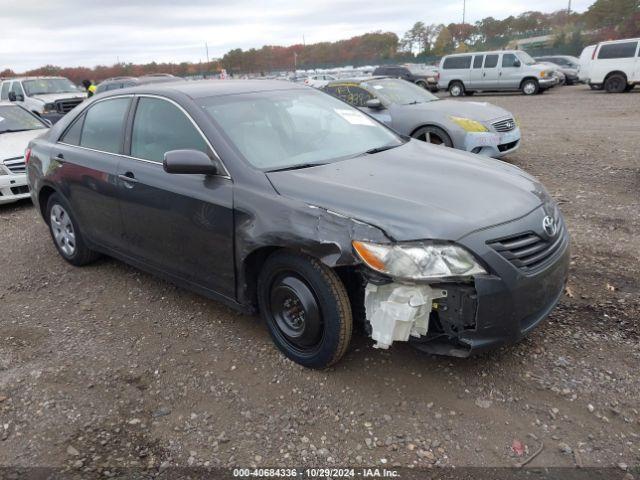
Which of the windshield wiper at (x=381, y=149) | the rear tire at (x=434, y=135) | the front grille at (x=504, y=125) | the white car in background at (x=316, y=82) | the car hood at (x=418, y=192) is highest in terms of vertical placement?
the white car in background at (x=316, y=82)

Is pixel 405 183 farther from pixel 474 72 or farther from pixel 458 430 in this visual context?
pixel 474 72

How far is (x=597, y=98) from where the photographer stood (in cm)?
1847

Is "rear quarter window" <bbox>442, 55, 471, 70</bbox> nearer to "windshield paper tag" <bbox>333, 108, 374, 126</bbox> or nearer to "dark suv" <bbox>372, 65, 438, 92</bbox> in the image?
"dark suv" <bbox>372, 65, 438, 92</bbox>

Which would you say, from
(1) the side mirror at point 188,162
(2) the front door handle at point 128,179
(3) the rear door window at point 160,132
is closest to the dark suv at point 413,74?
(3) the rear door window at point 160,132

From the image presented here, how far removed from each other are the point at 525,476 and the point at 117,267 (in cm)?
398

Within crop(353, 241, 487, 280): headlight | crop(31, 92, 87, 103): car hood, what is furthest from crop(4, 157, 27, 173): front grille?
crop(31, 92, 87, 103): car hood

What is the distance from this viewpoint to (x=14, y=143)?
7.59 metres

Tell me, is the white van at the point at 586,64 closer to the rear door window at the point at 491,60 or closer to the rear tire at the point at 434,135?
the rear door window at the point at 491,60

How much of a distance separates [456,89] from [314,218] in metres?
22.5

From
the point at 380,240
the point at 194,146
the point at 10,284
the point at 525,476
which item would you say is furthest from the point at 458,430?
the point at 10,284

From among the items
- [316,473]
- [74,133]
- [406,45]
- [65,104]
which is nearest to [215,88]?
[74,133]

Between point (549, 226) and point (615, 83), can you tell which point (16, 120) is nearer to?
point (549, 226)

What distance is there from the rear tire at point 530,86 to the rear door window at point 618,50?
8.16ft

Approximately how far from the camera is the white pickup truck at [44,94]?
14969mm
